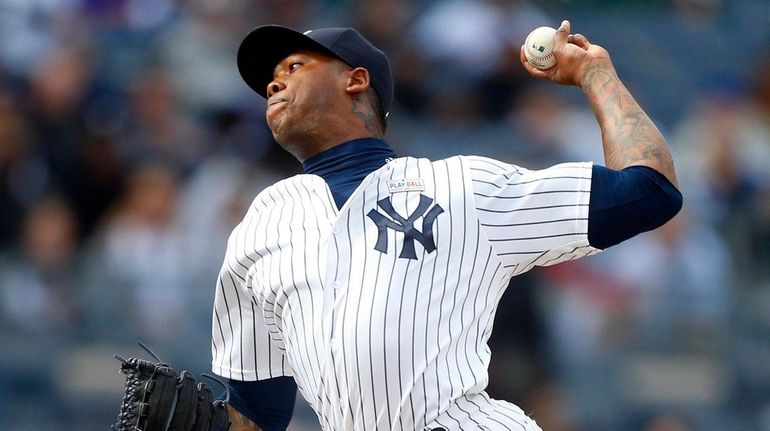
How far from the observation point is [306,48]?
3057 mm

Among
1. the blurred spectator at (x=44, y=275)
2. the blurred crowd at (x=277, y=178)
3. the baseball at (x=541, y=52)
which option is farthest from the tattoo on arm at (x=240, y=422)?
the blurred spectator at (x=44, y=275)

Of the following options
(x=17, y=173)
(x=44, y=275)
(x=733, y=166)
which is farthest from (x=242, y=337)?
(x=733, y=166)

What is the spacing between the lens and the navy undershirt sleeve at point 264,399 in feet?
9.91

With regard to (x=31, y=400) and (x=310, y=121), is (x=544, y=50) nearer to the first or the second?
(x=310, y=121)

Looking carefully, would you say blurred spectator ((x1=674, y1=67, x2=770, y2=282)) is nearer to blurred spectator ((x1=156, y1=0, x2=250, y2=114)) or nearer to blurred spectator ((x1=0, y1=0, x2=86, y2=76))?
blurred spectator ((x1=156, y1=0, x2=250, y2=114))

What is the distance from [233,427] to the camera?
3.00m

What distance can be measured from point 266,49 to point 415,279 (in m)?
0.83

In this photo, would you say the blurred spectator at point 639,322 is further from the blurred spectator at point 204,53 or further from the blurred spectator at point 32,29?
the blurred spectator at point 32,29

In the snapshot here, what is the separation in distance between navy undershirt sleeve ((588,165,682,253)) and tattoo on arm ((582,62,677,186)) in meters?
0.03

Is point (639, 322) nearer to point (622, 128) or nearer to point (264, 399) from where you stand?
point (264, 399)

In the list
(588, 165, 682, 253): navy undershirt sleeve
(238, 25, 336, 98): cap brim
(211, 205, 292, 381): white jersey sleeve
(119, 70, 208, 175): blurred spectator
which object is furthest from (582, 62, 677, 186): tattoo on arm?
(119, 70, 208, 175): blurred spectator

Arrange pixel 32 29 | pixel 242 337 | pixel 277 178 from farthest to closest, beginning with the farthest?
pixel 32 29 → pixel 277 178 → pixel 242 337

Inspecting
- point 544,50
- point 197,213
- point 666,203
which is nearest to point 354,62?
point 544,50

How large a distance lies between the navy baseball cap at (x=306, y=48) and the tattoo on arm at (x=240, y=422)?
32.2 inches
